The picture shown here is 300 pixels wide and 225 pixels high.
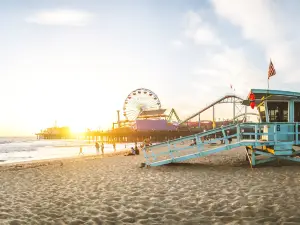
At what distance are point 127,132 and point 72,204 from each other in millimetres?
68876

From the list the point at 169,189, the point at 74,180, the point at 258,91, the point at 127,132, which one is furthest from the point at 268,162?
the point at 127,132

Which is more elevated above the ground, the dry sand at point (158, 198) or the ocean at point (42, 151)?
the dry sand at point (158, 198)

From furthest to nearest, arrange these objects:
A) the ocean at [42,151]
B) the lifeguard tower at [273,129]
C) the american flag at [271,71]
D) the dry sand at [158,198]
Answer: the ocean at [42,151]
the american flag at [271,71]
the lifeguard tower at [273,129]
the dry sand at [158,198]

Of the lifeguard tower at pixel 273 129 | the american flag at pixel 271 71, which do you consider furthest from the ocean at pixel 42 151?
the american flag at pixel 271 71

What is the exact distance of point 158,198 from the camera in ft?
25.6

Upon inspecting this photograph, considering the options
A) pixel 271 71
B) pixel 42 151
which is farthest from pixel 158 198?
pixel 42 151

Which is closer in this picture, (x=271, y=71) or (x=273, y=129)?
(x=273, y=129)

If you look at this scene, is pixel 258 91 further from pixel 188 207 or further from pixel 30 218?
pixel 30 218

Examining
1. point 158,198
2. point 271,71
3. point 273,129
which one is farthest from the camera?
point 271,71

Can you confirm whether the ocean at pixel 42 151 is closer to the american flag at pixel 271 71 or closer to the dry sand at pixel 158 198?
the dry sand at pixel 158 198

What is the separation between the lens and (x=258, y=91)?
13.7 m

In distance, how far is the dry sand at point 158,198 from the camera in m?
6.06

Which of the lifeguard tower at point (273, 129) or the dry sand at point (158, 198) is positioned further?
the lifeguard tower at point (273, 129)

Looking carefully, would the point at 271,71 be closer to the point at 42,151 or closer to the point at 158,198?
the point at 158,198
